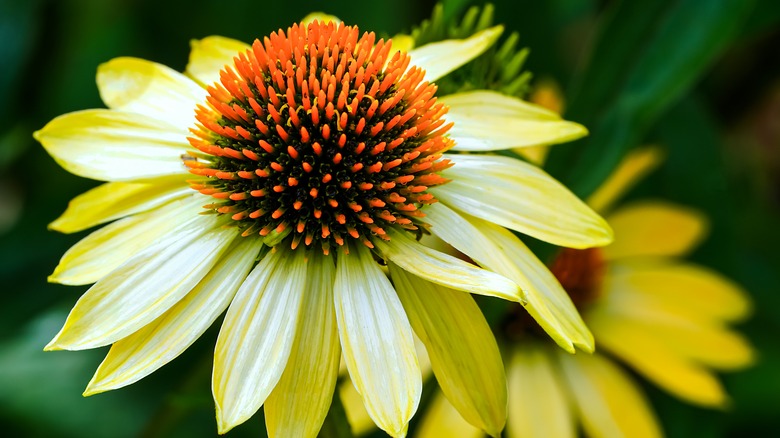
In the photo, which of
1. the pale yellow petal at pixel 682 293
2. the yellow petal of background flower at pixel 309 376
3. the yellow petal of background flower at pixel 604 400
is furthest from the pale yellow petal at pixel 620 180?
the yellow petal of background flower at pixel 309 376

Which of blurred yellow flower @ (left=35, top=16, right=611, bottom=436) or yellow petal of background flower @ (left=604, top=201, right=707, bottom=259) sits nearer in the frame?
blurred yellow flower @ (left=35, top=16, right=611, bottom=436)

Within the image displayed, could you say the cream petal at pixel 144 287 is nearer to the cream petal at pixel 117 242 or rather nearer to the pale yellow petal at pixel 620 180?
the cream petal at pixel 117 242

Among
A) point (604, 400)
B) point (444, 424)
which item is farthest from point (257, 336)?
point (604, 400)

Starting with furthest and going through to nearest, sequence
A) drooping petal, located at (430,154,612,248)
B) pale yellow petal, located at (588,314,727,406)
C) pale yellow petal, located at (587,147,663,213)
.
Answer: pale yellow petal, located at (587,147,663,213) < pale yellow petal, located at (588,314,727,406) < drooping petal, located at (430,154,612,248)

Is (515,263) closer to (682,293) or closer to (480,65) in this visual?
(480,65)

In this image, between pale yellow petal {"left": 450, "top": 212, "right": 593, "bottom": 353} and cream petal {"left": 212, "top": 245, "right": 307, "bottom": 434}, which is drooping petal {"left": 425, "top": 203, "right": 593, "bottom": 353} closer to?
pale yellow petal {"left": 450, "top": 212, "right": 593, "bottom": 353}

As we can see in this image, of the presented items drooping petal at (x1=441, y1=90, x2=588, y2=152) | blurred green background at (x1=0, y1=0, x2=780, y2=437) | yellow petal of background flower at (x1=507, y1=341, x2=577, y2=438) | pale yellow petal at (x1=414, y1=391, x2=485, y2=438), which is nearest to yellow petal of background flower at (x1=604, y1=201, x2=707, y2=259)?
blurred green background at (x1=0, y1=0, x2=780, y2=437)

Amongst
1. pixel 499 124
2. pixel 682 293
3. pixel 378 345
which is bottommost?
pixel 682 293

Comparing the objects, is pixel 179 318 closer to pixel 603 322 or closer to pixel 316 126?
pixel 316 126
